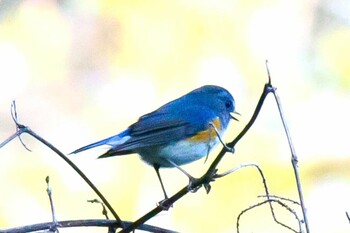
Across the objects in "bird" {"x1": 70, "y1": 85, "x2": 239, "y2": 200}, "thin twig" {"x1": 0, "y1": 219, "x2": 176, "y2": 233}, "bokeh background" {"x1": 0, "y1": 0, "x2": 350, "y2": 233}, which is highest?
"bokeh background" {"x1": 0, "y1": 0, "x2": 350, "y2": 233}

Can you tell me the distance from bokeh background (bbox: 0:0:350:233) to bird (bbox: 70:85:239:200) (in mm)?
658

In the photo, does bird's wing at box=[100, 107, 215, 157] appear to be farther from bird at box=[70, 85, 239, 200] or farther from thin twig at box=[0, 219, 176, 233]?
thin twig at box=[0, 219, 176, 233]

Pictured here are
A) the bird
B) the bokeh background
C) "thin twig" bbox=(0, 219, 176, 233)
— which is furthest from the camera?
the bokeh background

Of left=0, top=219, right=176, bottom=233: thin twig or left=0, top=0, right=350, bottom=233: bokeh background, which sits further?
left=0, top=0, right=350, bottom=233: bokeh background

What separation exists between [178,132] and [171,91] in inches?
57.4

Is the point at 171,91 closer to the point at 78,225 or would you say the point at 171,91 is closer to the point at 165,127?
the point at 165,127

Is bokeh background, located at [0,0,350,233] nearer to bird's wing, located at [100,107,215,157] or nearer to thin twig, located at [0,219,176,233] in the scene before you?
bird's wing, located at [100,107,215,157]

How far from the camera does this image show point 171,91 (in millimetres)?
3695

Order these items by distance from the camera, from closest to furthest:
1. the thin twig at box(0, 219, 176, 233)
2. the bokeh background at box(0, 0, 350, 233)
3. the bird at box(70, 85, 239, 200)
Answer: the thin twig at box(0, 219, 176, 233) < the bird at box(70, 85, 239, 200) < the bokeh background at box(0, 0, 350, 233)

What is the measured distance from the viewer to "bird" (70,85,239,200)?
204cm

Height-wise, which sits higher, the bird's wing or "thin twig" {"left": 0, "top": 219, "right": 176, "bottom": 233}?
the bird's wing

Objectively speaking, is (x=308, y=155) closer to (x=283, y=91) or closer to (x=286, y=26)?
(x=283, y=91)

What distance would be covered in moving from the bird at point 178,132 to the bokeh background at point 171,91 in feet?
2.16

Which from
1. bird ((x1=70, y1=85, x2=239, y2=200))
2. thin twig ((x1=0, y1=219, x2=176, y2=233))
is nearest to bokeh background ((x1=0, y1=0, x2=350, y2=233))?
bird ((x1=70, y1=85, x2=239, y2=200))
